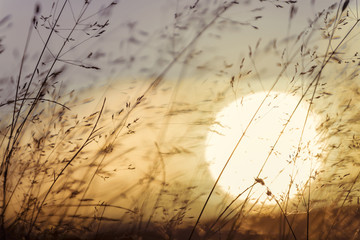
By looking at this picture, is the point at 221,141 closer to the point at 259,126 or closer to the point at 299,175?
the point at 259,126

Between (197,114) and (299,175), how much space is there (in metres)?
0.56

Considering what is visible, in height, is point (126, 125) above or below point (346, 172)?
above

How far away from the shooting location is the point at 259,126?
2.05 m

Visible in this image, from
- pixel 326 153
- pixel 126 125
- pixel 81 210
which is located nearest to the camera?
pixel 81 210

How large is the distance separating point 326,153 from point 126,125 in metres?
0.97

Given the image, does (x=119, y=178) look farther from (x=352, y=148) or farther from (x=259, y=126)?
(x=352, y=148)

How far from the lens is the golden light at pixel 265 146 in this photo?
193 centimetres

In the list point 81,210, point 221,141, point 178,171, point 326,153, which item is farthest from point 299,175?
point 81,210

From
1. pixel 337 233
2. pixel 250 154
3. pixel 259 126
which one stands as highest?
pixel 259 126

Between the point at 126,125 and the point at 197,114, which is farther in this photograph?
the point at 197,114

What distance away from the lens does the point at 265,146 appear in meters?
2.03

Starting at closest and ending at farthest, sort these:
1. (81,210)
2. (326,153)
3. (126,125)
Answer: (81,210) < (126,125) < (326,153)

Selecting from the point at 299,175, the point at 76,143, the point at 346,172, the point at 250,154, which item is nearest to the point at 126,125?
the point at 76,143

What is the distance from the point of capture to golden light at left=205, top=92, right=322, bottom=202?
6.33 feet
